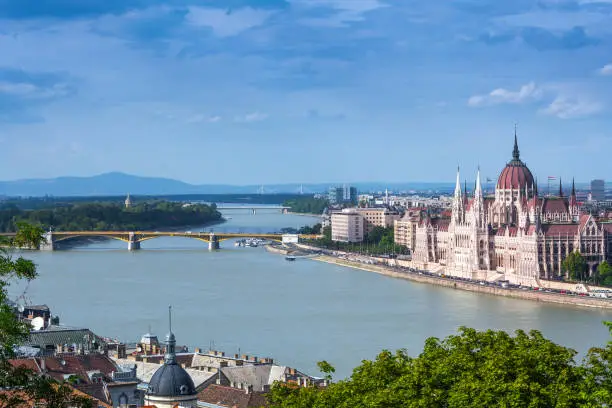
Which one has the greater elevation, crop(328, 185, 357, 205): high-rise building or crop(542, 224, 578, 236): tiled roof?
crop(328, 185, 357, 205): high-rise building

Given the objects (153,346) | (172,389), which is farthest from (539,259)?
(172,389)

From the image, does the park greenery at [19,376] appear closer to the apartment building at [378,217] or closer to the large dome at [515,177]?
the large dome at [515,177]

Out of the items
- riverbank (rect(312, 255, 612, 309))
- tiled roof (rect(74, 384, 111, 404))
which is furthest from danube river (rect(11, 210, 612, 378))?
tiled roof (rect(74, 384, 111, 404))


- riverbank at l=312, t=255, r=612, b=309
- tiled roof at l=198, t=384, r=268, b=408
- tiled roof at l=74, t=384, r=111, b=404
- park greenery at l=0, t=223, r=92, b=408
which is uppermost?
park greenery at l=0, t=223, r=92, b=408

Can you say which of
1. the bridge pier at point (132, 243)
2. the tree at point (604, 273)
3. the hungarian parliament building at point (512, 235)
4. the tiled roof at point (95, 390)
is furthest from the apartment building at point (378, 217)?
the tiled roof at point (95, 390)

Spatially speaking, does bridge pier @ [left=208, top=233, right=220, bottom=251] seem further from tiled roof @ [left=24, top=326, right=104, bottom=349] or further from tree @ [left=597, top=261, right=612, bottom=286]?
tiled roof @ [left=24, top=326, right=104, bottom=349]

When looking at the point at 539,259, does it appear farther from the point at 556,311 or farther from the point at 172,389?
the point at 172,389

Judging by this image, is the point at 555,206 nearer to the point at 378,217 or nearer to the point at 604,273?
the point at 604,273
